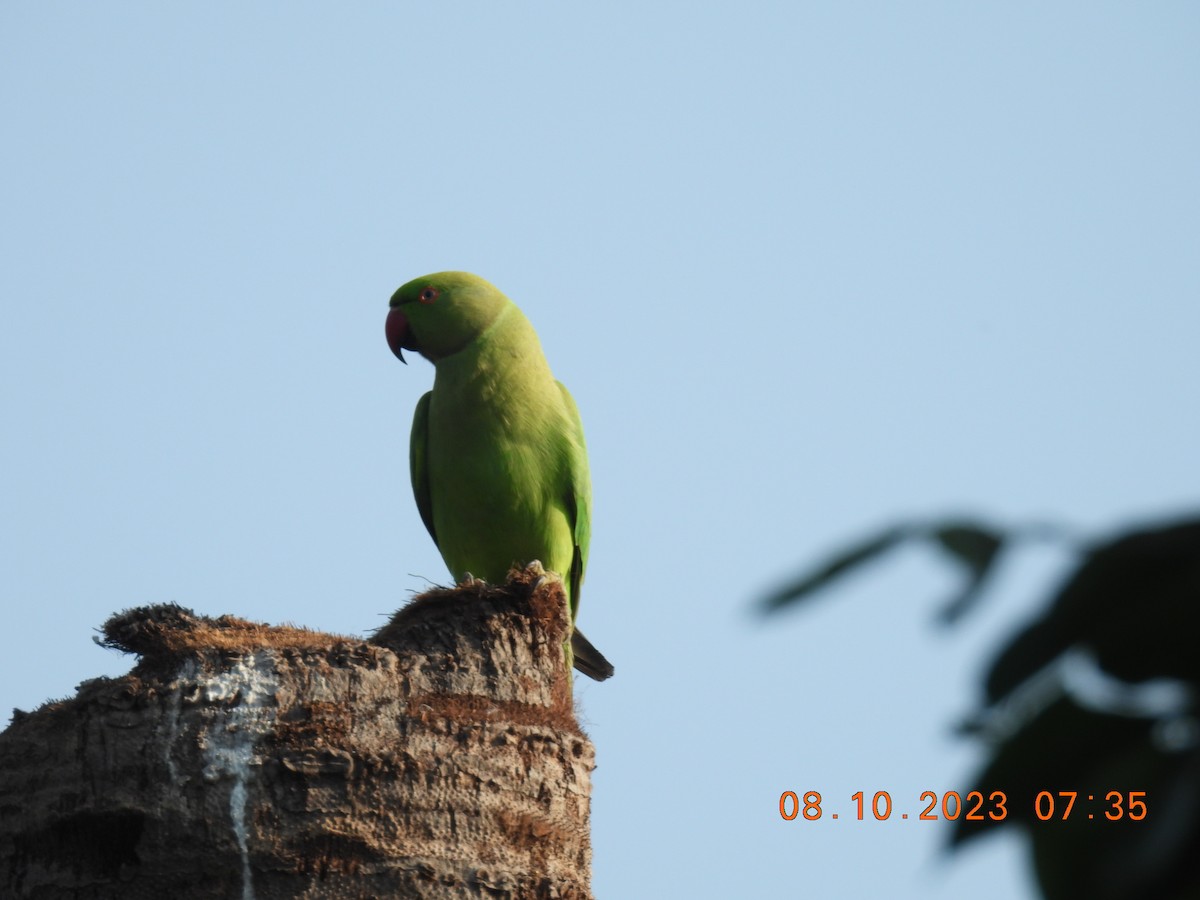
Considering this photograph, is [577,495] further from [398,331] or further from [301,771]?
[301,771]

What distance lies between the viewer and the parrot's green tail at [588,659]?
721 centimetres

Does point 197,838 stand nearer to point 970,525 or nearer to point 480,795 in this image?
point 480,795

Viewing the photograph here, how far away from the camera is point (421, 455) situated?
25.1ft

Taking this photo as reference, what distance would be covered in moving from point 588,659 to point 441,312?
7.34 ft

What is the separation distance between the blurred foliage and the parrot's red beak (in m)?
7.24

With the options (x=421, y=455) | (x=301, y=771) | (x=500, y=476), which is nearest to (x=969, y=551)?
(x=301, y=771)

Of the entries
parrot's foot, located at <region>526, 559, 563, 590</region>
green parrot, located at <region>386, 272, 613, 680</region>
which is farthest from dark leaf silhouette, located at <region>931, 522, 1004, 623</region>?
green parrot, located at <region>386, 272, 613, 680</region>

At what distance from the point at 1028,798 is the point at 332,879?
4.36 m

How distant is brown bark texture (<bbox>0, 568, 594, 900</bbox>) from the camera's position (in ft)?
16.0

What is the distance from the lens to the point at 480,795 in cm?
518

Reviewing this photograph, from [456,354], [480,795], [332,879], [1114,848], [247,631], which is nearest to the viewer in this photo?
[1114,848]

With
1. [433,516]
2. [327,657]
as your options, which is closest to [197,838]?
[327,657]

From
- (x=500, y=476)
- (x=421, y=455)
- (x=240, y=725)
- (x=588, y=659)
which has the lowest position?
(x=240, y=725)

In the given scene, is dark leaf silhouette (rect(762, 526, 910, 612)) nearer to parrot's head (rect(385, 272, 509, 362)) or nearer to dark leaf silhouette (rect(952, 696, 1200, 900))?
dark leaf silhouette (rect(952, 696, 1200, 900))
